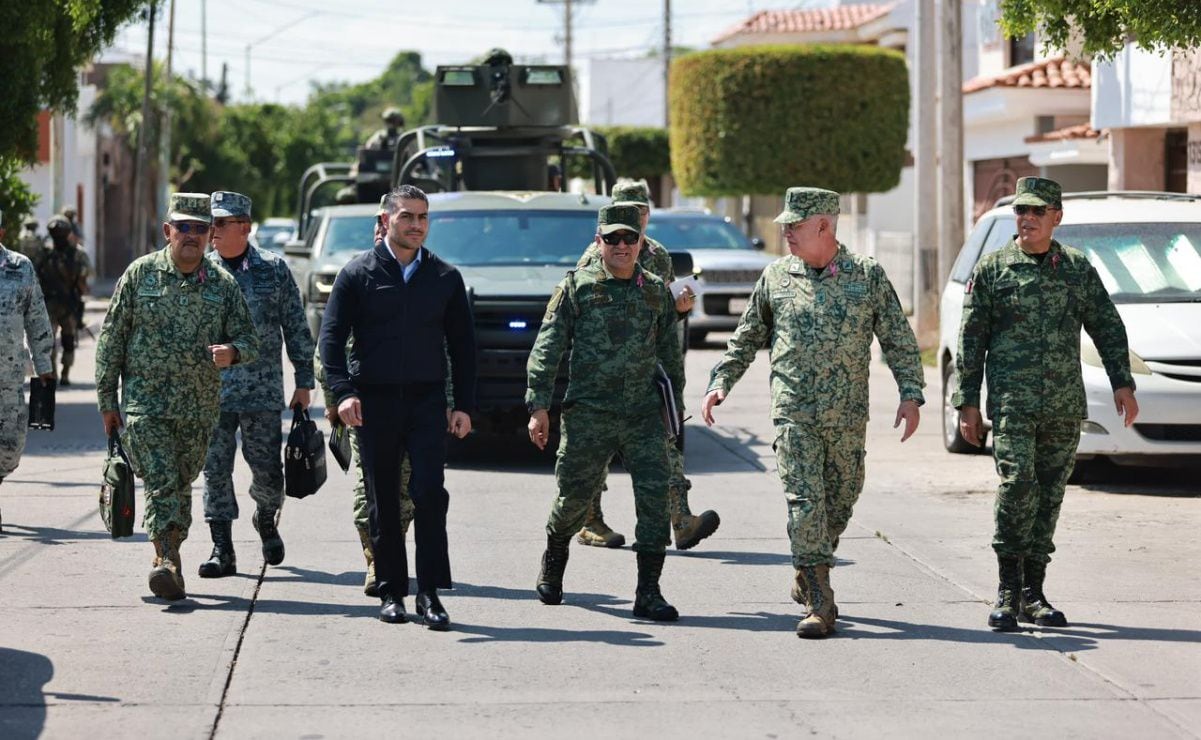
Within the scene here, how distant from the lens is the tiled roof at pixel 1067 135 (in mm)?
27188

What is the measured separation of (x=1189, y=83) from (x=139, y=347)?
1393cm

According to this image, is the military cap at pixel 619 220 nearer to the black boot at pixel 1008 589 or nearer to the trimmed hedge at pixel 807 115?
the black boot at pixel 1008 589

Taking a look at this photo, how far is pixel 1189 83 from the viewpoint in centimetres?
1984

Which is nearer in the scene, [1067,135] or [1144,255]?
[1144,255]

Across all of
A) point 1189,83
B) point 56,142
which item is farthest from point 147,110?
point 1189,83

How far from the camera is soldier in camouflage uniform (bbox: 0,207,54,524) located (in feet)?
34.8

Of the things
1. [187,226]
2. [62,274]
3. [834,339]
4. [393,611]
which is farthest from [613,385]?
[62,274]

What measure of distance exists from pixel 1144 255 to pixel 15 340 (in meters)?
7.14

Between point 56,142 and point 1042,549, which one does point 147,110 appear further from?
point 1042,549

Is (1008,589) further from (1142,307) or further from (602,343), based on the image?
(1142,307)

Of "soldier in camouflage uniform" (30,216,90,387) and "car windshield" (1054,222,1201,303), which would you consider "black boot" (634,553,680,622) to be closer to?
"car windshield" (1054,222,1201,303)

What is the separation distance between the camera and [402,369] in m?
8.16

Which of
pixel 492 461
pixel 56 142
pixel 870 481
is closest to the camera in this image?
pixel 870 481

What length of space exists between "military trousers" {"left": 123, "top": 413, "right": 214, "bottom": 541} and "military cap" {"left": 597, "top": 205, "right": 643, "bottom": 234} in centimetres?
202
